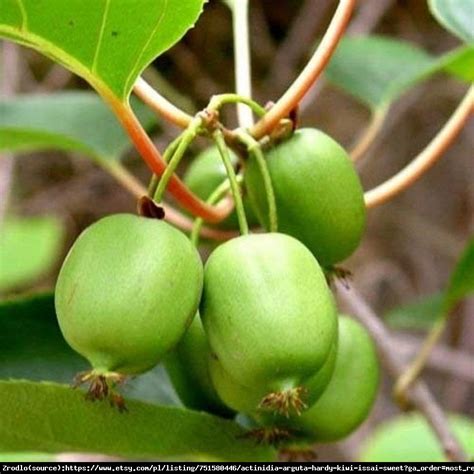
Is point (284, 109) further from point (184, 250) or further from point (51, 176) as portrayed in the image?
point (51, 176)

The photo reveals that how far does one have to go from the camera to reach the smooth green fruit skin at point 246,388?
2.30ft

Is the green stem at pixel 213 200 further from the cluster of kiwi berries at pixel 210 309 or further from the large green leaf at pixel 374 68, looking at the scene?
the large green leaf at pixel 374 68

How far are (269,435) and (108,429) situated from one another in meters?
0.12

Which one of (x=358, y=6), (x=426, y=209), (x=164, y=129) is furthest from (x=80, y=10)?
(x=426, y=209)

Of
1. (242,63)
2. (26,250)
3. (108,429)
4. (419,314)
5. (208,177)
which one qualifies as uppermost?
(242,63)

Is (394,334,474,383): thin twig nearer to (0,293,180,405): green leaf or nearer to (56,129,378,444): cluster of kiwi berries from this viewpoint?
(0,293,180,405): green leaf

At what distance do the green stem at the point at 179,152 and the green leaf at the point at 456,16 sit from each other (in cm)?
33

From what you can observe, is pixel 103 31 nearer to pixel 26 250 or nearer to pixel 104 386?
pixel 104 386

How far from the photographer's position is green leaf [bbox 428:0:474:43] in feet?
3.08

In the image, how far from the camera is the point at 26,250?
2.71m

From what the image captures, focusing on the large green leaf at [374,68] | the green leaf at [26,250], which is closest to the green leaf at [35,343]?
the large green leaf at [374,68]

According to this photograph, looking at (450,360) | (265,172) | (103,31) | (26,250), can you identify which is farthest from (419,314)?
(26,250)

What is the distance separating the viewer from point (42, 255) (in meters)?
2.68

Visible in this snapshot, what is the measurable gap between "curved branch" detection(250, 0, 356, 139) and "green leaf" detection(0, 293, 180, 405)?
0.24 meters
